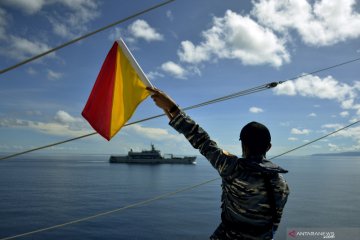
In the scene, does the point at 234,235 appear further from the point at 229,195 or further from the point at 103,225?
the point at 103,225

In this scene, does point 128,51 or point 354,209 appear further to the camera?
point 354,209

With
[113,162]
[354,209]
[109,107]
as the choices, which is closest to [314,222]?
[354,209]

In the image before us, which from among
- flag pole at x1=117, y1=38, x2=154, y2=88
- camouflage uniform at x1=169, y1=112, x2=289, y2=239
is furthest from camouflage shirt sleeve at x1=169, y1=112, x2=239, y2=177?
flag pole at x1=117, y1=38, x2=154, y2=88

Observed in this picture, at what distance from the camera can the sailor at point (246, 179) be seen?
197cm

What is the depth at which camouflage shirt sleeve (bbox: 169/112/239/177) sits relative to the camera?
195 centimetres

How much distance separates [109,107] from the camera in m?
2.96

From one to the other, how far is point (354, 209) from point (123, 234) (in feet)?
109

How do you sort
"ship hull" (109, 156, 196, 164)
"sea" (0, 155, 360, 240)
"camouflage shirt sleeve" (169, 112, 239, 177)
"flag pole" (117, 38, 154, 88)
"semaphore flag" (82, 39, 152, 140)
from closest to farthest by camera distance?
"camouflage shirt sleeve" (169, 112, 239, 177)
"flag pole" (117, 38, 154, 88)
"semaphore flag" (82, 39, 152, 140)
"sea" (0, 155, 360, 240)
"ship hull" (109, 156, 196, 164)

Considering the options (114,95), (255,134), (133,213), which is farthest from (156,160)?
(255,134)

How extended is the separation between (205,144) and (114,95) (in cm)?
125

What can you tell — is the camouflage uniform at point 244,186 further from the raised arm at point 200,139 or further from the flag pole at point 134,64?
the flag pole at point 134,64

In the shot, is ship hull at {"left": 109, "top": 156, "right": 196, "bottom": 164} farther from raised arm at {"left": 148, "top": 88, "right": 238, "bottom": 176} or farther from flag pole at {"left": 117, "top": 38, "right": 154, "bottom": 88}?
raised arm at {"left": 148, "top": 88, "right": 238, "bottom": 176}

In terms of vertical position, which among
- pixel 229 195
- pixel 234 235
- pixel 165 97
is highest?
pixel 165 97

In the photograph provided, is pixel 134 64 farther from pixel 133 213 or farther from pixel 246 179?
pixel 133 213
